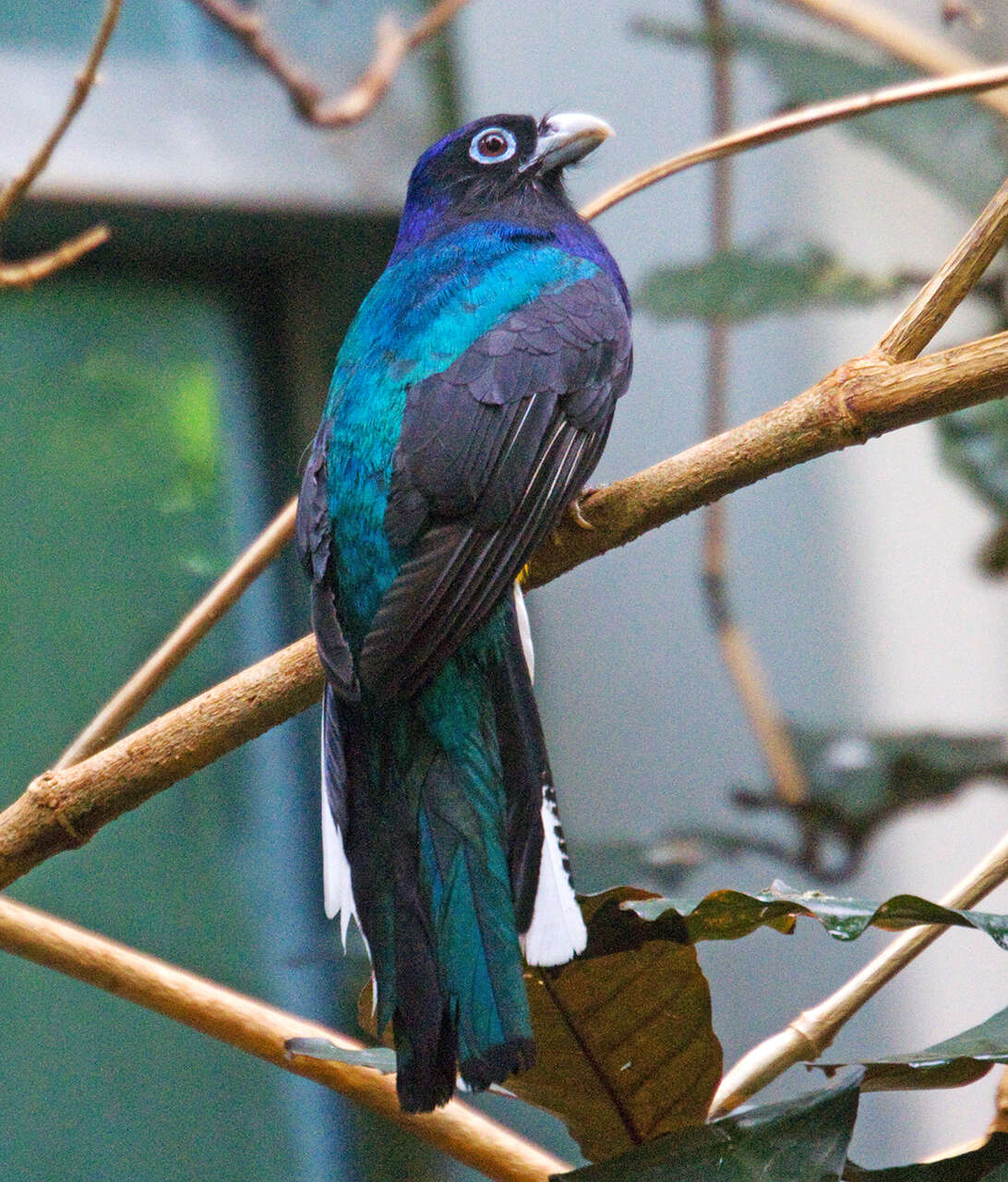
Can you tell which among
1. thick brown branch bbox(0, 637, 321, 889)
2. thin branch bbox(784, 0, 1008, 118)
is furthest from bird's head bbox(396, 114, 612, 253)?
thin branch bbox(784, 0, 1008, 118)

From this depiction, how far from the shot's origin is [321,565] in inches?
57.1

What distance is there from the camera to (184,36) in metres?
3.74

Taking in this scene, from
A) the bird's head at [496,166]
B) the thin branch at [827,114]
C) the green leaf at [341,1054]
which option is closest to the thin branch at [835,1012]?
the green leaf at [341,1054]

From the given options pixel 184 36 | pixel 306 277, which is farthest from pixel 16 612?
pixel 184 36

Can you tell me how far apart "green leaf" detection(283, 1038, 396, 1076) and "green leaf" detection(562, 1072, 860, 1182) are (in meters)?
0.21

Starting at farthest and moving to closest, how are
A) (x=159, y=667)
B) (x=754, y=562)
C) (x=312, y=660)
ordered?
(x=754, y=562) → (x=159, y=667) → (x=312, y=660)

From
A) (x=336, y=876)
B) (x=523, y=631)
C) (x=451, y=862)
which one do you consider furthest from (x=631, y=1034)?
(x=523, y=631)

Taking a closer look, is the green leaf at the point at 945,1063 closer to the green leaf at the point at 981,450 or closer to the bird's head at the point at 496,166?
the bird's head at the point at 496,166

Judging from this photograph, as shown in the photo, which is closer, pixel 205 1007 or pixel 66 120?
pixel 205 1007

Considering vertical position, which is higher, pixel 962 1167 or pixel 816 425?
pixel 816 425

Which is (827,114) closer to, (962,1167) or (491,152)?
(491,152)

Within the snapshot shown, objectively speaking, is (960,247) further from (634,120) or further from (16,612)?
(634,120)

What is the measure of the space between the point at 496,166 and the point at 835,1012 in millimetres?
1397

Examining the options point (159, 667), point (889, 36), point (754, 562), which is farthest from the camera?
point (754, 562)
